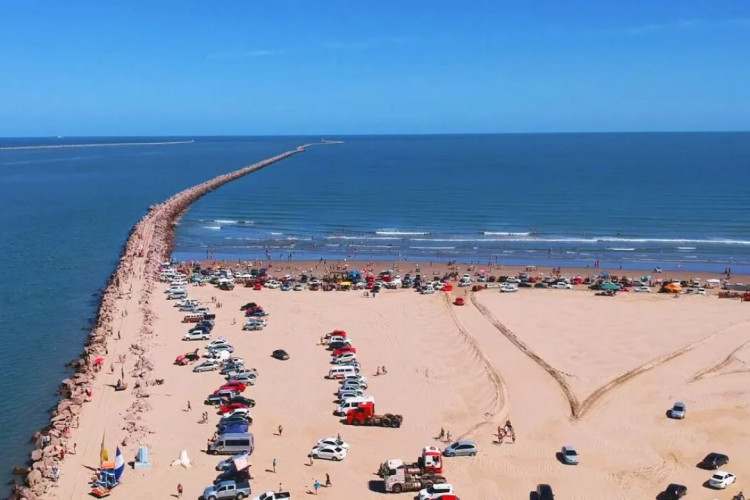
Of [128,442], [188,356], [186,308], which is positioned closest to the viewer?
[128,442]

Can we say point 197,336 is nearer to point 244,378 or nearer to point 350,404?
point 244,378

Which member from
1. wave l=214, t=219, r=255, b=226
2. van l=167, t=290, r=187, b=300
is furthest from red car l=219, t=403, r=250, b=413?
wave l=214, t=219, r=255, b=226

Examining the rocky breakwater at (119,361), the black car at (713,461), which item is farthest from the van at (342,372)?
the black car at (713,461)

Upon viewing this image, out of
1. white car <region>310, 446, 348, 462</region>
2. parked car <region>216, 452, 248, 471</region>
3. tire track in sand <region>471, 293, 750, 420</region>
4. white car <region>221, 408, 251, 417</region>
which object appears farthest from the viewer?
tire track in sand <region>471, 293, 750, 420</region>

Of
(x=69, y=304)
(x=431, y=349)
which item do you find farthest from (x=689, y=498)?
(x=69, y=304)

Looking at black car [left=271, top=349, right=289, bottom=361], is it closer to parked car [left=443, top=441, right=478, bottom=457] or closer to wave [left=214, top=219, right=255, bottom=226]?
parked car [left=443, top=441, right=478, bottom=457]

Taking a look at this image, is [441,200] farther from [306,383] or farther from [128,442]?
[128,442]

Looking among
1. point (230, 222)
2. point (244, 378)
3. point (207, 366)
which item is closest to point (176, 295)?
point (207, 366)
